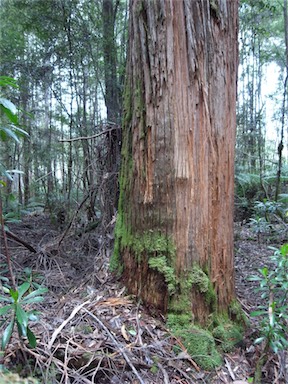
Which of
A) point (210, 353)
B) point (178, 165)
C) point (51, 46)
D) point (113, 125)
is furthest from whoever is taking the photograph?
point (51, 46)

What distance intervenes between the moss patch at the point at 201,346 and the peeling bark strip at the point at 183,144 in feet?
0.39

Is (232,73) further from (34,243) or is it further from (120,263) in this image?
(34,243)

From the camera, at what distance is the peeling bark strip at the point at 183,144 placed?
1833mm

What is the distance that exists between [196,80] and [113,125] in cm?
Answer: 132

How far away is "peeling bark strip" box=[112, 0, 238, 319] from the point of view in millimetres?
1833

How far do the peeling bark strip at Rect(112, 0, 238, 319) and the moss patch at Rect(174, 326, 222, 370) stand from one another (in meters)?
0.12

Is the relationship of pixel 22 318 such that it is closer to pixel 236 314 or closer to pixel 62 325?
pixel 62 325

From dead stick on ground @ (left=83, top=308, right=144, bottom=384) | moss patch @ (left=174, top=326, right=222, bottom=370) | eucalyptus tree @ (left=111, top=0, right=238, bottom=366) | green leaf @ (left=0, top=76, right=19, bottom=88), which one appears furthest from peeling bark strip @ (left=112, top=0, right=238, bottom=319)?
green leaf @ (left=0, top=76, right=19, bottom=88)

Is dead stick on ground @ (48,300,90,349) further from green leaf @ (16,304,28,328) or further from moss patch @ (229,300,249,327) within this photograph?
moss patch @ (229,300,249,327)

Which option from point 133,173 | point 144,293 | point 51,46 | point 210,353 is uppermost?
point 51,46

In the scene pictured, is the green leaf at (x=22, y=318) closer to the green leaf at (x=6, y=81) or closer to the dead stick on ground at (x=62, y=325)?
the dead stick on ground at (x=62, y=325)

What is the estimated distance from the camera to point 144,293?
1.91 meters

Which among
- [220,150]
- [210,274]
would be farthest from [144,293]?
[220,150]

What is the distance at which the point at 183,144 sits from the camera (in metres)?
1.83
